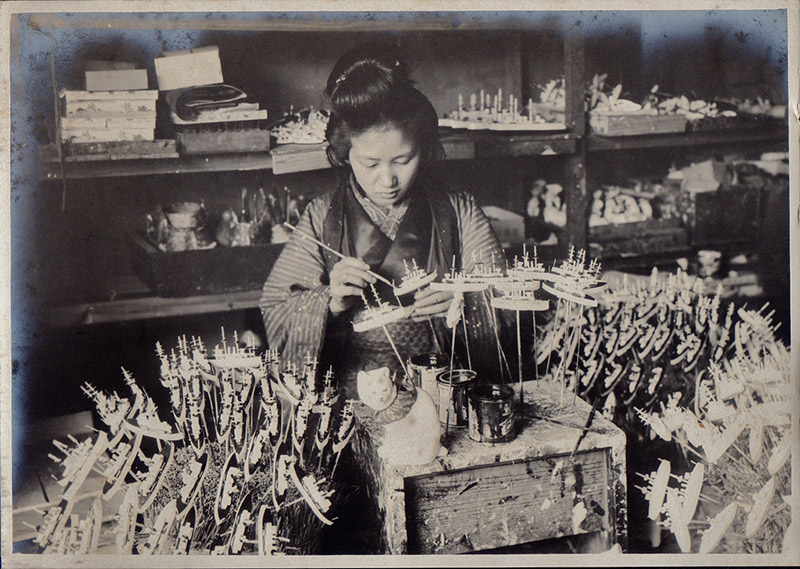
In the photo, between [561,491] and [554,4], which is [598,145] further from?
[561,491]

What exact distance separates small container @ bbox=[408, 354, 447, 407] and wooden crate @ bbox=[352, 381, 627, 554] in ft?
0.44

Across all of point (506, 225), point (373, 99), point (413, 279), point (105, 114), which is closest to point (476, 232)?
point (506, 225)

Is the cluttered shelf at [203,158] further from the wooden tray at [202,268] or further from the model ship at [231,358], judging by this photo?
the model ship at [231,358]

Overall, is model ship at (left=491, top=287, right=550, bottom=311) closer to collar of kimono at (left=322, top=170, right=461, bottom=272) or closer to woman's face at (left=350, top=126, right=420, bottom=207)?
collar of kimono at (left=322, top=170, right=461, bottom=272)

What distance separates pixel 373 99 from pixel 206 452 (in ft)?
3.73

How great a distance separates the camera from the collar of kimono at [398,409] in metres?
1.90

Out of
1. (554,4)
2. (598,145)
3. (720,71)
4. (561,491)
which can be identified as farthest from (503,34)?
Result: (561,491)

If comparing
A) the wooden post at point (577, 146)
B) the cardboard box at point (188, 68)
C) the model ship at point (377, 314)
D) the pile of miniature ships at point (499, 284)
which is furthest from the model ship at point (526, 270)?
the cardboard box at point (188, 68)

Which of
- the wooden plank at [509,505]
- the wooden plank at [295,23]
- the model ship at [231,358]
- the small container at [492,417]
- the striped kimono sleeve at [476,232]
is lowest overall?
the wooden plank at [509,505]

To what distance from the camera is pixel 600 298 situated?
7.37 feet

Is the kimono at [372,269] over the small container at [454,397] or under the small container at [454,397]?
over

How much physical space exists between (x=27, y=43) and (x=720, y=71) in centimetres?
203

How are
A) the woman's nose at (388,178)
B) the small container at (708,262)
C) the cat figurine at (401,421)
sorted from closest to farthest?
1. the cat figurine at (401,421)
2. the woman's nose at (388,178)
3. the small container at (708,262)

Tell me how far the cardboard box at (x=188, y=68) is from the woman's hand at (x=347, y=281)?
0.64m
